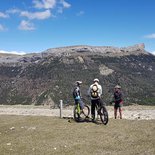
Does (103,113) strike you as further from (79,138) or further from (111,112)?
(111,112)

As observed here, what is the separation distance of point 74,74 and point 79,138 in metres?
77.6

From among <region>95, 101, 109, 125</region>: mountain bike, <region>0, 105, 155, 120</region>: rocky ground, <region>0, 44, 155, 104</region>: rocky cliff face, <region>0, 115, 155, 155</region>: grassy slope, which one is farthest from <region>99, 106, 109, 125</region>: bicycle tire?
<region>0, 44, 155, 104</region>: rocky cliff face

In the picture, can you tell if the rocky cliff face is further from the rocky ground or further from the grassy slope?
the grassy slope

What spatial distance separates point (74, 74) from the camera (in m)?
93.4

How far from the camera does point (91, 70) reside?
9831 cm

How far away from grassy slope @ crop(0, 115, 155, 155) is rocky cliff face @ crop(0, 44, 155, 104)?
47770mm

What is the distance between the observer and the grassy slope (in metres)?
13.8

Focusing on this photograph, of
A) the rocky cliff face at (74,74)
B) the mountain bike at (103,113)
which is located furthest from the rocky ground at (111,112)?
the rocky cliff face at (74,74)

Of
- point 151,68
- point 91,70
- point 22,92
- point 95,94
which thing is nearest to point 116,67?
point 91,70

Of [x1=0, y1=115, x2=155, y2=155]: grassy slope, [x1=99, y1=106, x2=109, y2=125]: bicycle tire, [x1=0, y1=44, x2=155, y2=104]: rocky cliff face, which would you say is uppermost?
[x1=0, y1=44, x2=155, y2=104]: rocky cliff face

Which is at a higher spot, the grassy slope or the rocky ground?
the rocky ground

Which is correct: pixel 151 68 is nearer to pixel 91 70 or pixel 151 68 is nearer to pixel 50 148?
pixel 91 70

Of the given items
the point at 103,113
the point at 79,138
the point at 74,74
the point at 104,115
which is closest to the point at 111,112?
the point at 103,113

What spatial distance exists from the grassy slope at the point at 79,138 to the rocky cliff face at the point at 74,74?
4777cm
